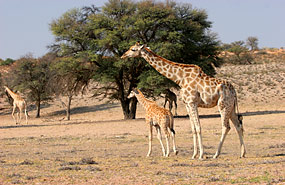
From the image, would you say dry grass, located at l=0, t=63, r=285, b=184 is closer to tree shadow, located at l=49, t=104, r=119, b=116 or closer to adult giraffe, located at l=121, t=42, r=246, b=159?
adult giraffe, located at l=121, t=42, r=246, b=159

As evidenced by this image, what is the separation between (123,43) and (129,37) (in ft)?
4.45

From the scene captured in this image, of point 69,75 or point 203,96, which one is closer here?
point 203,96

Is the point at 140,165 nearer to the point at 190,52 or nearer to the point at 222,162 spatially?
the point at 222,162

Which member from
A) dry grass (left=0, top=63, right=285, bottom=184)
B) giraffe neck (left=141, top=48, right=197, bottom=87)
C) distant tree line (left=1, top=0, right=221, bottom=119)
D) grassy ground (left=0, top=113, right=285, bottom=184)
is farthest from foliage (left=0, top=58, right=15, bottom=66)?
giraffe neck (left=141, top=48, right=197, bottom=87)

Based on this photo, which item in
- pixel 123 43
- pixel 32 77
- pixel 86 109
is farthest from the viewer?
pixel 86 109

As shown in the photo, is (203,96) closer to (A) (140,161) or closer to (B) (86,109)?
(A) (140,161)

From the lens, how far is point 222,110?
1159 centimetres

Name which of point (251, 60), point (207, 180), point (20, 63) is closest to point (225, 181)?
point (207, 180)

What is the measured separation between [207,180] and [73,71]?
909 inches

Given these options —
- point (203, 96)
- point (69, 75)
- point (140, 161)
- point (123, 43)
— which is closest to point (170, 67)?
point (203, 96)

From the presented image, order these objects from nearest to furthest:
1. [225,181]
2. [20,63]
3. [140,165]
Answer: [225,181]
[140,165]
[20,63]

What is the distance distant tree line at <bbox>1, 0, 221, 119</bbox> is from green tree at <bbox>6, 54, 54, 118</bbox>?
31.9 ft

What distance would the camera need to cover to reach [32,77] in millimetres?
42500

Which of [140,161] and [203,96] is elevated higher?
[203,96]
